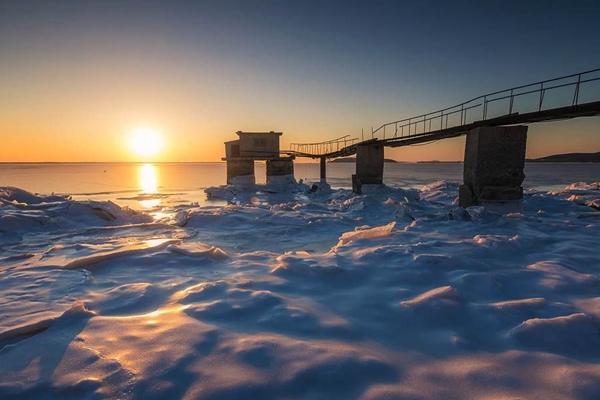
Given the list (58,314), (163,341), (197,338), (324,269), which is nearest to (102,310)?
(58,314)

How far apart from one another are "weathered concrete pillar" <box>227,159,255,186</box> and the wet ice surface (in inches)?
1043

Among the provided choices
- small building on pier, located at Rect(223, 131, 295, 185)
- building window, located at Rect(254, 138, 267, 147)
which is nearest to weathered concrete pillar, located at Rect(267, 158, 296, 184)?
small building on pier, located at Rect(223, 131, 295, 185)

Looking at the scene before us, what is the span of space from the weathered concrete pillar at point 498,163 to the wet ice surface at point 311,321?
4520mm

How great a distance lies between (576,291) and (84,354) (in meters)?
5.71

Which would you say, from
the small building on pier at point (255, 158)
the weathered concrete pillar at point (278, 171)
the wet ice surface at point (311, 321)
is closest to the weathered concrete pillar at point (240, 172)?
the small building on pier at point (255, 158)

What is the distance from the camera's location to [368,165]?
22328mm

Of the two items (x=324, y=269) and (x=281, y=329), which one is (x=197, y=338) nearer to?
(x=281, y=329)

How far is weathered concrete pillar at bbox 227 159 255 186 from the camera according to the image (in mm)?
33562

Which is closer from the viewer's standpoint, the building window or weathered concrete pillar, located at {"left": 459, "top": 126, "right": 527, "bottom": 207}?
weathered concrete pillar, located at {"left": 459, "top": 126, "right": 527, "bottom": 207}

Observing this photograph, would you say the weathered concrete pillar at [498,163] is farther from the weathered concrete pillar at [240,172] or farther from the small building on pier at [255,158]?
the weathered concrete pillar at [240,172]

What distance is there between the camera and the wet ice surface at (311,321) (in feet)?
7.79

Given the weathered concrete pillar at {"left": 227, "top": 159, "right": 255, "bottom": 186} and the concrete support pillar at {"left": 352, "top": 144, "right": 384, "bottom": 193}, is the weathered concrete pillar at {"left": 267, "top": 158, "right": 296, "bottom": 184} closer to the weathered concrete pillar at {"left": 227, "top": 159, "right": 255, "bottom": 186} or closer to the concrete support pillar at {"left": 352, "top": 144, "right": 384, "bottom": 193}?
the weathered concrete pillar at {"left": 227, "top": 159, "right": 255, "bottom": 186}

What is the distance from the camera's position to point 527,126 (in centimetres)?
1105

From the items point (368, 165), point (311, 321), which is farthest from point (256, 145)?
point (311, 321)
